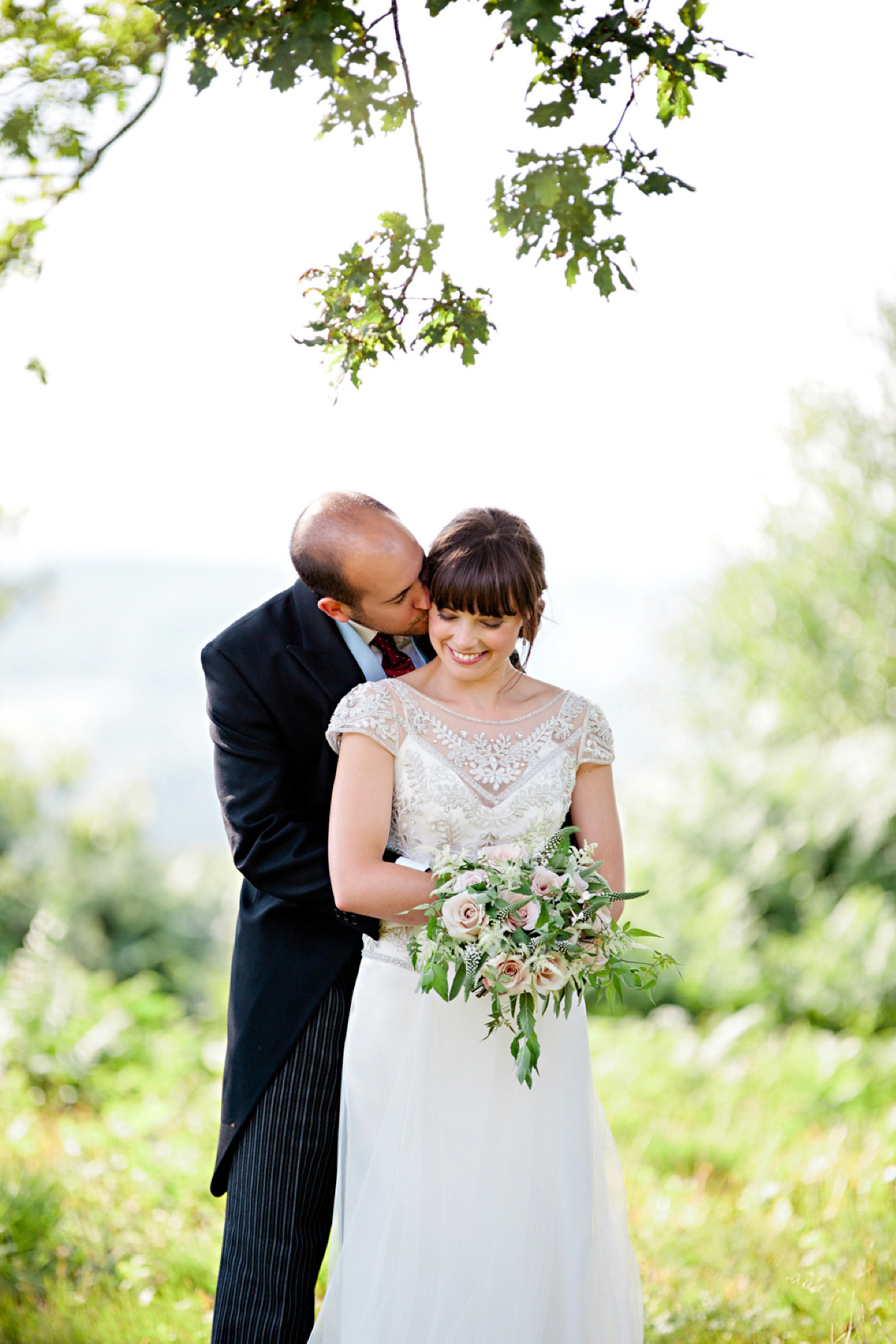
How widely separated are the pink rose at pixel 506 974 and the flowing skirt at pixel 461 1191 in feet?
1.48

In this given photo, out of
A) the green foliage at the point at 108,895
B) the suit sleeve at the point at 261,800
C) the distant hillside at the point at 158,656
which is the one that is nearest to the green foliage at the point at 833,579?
the green foliage at the point at 108,895

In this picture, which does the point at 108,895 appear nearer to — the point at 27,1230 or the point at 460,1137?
the point at 27,1230

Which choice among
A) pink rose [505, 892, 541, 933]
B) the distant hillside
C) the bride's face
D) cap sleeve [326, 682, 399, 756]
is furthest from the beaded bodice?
the distant hillside

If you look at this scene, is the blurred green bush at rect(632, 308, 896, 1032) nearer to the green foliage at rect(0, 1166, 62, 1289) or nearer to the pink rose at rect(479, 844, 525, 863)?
the green foliage at rect(0, 1166, 62, 1289)

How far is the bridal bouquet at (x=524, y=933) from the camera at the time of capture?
222cm

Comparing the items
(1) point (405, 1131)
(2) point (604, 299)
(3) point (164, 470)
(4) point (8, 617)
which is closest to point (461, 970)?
(1) point (405, 1131)

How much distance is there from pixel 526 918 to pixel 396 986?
23.6 inches

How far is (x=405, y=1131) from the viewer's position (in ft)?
8.52

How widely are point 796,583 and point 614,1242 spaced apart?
1117 cm

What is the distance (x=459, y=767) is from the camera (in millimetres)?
2654

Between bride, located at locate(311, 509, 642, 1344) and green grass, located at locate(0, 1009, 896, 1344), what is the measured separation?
1.37 m

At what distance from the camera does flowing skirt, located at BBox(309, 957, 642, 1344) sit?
8.34 ft

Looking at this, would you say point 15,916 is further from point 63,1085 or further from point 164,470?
point 164,470

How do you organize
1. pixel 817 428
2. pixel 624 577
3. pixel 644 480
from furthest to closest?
pixel 624 577 → pixel 644 480 → pixel 817 428
